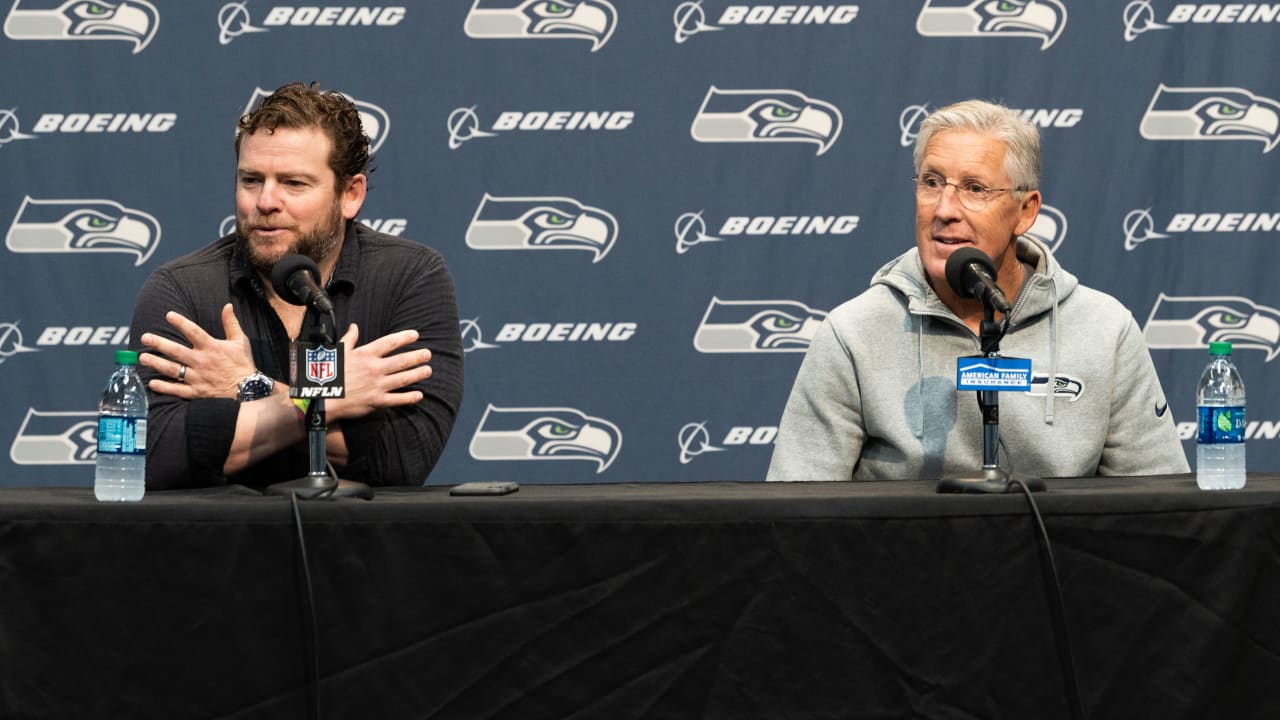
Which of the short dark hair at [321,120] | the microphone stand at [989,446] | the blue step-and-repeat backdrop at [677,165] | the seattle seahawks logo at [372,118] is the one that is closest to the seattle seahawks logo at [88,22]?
the blue step-and-repeat backdrop at [677,165]

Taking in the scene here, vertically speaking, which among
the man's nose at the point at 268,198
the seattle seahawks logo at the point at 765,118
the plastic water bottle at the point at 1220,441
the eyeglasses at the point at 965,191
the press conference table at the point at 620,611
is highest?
the eyeglasses at the point at 965,191

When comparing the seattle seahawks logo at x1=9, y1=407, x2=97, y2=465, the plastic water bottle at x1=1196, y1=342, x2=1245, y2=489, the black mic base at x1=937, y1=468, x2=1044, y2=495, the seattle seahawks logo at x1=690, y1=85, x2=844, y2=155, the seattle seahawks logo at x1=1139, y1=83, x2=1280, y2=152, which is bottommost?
the seattle seahawks logo at x1=9, y1=407, x2=97, y2=465

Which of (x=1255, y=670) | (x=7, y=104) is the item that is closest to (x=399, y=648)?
(x=1255, y=670)

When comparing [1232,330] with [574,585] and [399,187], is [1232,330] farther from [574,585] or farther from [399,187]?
[574,585]

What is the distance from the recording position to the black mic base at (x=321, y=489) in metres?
1.93

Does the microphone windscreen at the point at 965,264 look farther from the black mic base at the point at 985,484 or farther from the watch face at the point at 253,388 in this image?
the watch face at the point at 253,388

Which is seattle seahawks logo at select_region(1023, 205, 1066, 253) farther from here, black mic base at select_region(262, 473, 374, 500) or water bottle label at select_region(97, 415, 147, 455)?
water bottle label at select_region(97, 415, 147, 455)

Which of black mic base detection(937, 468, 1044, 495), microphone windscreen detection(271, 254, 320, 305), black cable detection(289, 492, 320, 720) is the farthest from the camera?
microphone windscreen detection(271, 254, 320, 305)

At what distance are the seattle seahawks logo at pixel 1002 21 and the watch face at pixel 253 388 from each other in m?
2.28

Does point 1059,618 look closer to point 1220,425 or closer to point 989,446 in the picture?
point 989,446

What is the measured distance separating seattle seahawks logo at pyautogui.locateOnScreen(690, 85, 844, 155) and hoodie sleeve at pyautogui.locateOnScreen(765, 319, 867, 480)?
1294mm

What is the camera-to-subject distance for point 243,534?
183 cm

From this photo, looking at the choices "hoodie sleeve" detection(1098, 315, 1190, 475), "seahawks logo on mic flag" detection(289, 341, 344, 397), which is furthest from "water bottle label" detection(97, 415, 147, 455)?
"hoodie sleeve" detection(1098, 315, 1190, 475)

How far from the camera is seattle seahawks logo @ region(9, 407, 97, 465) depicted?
3.81 m
